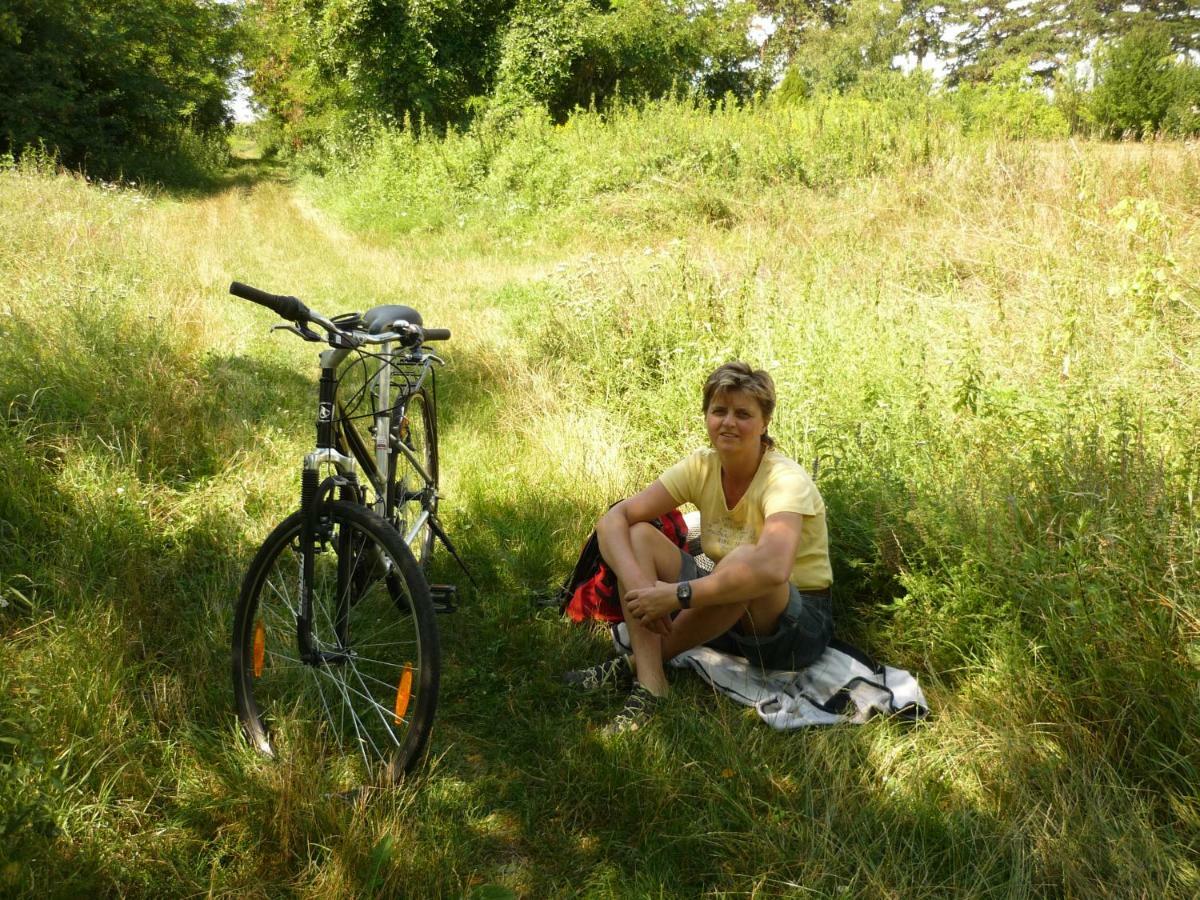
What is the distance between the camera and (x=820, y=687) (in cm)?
310

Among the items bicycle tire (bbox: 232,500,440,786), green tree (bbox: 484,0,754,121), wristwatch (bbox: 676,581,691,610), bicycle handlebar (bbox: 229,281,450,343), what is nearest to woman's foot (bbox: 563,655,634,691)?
wristwatch (bbox: 676,581,691,610)

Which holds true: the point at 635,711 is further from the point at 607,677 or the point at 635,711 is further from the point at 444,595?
the point at 444,595

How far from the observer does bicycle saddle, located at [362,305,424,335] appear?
339cm

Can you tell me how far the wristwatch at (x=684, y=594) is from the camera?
3031 millimetres

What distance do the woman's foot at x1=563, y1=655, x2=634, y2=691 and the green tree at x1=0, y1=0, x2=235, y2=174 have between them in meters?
18.7

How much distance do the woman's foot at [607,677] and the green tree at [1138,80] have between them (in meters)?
16.4

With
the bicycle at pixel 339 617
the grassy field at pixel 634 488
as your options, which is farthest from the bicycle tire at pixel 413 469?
the grassy field at pixel 634 488

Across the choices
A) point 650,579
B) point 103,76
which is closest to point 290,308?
point 650,579

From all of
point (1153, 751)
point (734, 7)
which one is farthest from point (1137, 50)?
point (1153, 751)

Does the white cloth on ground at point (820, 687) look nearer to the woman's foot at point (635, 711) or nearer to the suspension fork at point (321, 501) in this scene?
the woman's foot at point (635, 711)

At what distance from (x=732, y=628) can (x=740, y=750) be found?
621mm

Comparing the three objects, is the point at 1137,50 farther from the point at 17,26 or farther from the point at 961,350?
the point at 17,26

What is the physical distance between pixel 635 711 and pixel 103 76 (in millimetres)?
26247

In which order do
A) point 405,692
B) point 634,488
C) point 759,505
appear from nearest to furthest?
point 405,692
point 759,505
point 634,488
